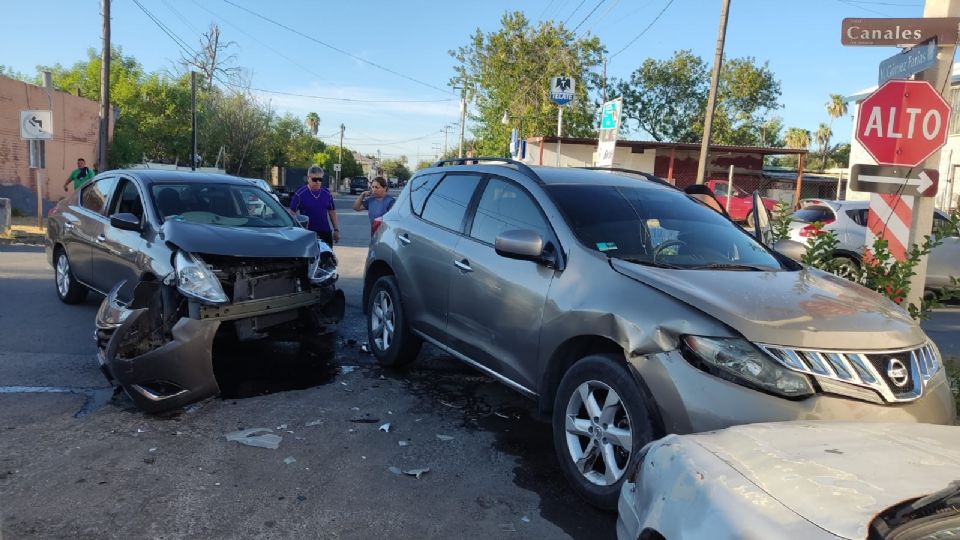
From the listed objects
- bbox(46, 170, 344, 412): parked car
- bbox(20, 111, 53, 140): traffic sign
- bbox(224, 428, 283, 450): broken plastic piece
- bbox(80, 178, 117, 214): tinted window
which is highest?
bbox(20, 111, 53, 140): traffic sign

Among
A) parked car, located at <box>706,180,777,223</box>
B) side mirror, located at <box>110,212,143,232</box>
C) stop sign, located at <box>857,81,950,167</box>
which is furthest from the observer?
parked car, located at <box>706,180,777,223</box>

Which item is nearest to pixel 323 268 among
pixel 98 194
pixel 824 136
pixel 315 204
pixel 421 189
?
pixel 421 189

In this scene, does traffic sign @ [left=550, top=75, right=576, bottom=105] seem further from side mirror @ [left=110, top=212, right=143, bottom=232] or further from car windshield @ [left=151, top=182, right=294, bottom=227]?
side mirror @ [left=110, top=212, right=143, bottom=232]

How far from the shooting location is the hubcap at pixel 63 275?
7.78 meters

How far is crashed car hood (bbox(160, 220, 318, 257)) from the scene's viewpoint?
209 inches

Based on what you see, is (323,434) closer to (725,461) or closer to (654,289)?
(654,289)

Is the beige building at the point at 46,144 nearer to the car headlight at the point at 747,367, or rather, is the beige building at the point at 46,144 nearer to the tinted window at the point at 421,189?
the tinted window at the point at 421,189

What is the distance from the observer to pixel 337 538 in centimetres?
306

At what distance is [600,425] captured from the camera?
339 centimetres

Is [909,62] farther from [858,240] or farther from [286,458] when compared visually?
[858,240]

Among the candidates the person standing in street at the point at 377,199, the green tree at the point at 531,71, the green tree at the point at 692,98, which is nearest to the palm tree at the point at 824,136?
the green tree at the point at 692,98

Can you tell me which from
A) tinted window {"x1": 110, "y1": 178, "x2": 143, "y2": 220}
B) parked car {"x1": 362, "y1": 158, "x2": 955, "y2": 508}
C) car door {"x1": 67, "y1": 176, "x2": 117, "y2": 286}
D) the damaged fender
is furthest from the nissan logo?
car door {"x1": 67, "y1": 176, "x2": 117, "y2": 286}

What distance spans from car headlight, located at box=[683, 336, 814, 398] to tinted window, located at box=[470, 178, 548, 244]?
1414mm

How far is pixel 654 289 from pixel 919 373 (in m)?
1.27
